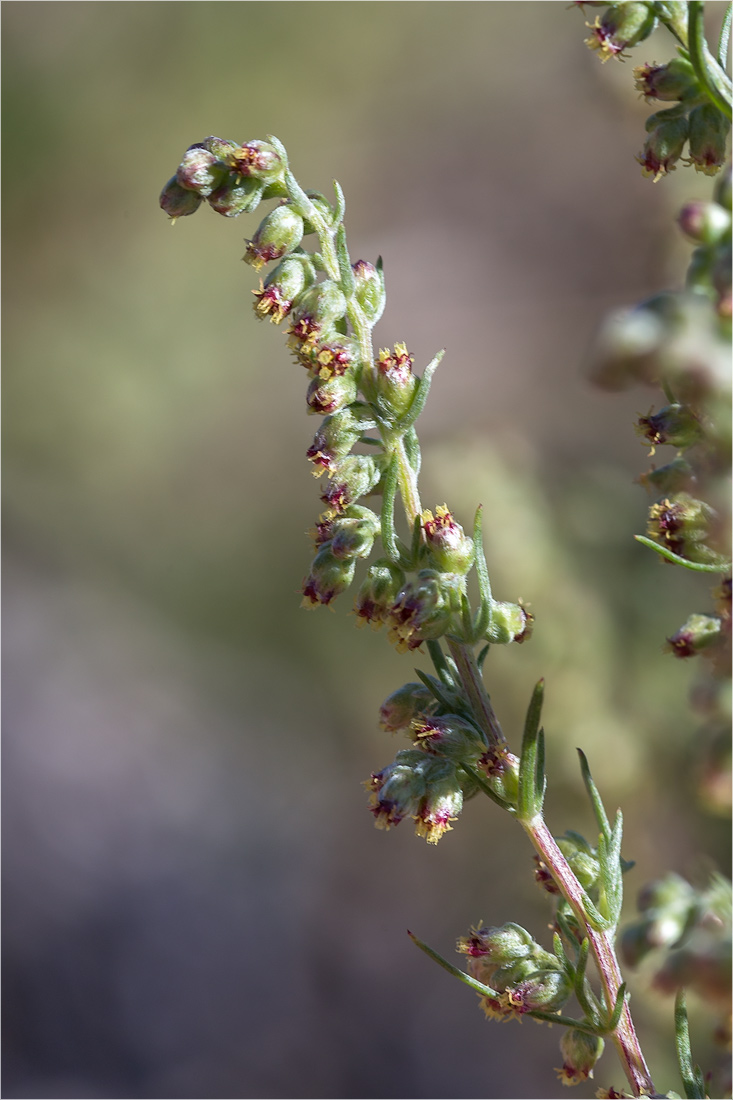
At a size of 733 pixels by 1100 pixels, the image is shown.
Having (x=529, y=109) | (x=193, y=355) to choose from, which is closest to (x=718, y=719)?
(x=193, y=355)

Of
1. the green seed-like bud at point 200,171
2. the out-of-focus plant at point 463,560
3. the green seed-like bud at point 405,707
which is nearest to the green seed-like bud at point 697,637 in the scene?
the out-of-focus plant at point 463,560

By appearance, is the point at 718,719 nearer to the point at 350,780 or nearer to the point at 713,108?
the point at 713,108

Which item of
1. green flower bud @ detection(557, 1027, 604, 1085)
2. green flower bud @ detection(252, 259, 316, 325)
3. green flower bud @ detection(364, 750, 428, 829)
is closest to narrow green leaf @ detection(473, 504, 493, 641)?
green flower bud @ detection(364, 750, 428, 829)

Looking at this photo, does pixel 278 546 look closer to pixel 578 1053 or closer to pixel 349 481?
pixel 349 481

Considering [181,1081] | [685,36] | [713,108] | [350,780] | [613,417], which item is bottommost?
[181,1081]

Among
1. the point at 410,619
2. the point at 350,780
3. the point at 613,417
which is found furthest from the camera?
the point at 613,417

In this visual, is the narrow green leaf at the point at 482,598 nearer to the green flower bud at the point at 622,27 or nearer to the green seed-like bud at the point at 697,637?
the green seed-like bud at the point at 697,637

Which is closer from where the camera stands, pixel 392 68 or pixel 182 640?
pixel 182 640
